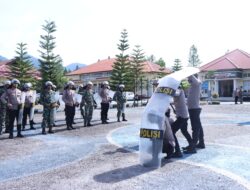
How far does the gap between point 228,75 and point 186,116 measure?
45215 millimetres

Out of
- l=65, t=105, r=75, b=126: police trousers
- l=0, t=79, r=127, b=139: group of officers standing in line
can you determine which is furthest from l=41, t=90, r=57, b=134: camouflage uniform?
l=65, t=105, r=75, b=126: police trousers

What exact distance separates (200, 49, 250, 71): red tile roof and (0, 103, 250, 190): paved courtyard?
43.0 metres

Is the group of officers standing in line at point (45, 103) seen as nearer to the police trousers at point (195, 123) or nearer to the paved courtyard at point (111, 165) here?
the paved courtyard at point (111, 165)

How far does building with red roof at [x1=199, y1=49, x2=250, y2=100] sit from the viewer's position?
Result: 166 feet

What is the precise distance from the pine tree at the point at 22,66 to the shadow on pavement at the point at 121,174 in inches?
1348

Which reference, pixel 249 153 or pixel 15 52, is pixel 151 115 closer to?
pixel 249 153

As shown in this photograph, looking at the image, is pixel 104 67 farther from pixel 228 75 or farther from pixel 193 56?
pixel 193 56

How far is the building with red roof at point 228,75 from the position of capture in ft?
166

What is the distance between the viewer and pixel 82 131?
12773 millimetres

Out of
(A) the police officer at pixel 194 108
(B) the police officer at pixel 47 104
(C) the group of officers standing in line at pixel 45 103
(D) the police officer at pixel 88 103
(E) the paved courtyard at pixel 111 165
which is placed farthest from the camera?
(D) the police officer at pixel 88 103

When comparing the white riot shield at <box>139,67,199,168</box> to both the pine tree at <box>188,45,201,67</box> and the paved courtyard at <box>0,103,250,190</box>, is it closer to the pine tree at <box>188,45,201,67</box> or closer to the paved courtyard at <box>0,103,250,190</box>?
the paved courtyard at <box>0,103,250,190</box>

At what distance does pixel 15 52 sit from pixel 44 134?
3114 cm

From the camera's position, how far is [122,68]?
42.0 meters

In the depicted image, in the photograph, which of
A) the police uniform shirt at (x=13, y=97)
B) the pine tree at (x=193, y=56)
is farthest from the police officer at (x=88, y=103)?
the pine tree at (x=193, y=56)
